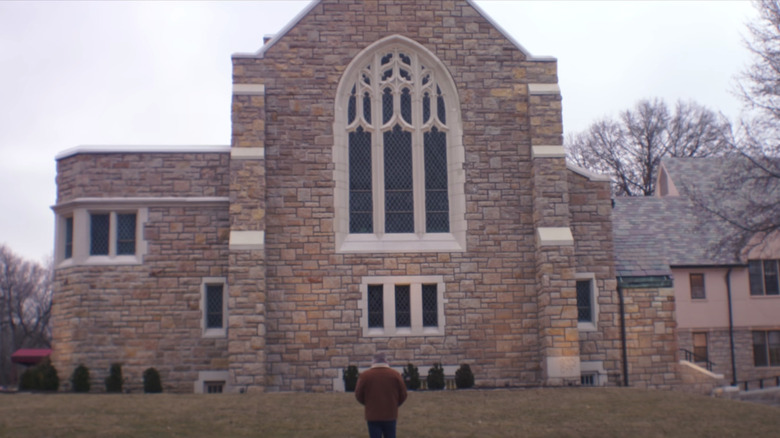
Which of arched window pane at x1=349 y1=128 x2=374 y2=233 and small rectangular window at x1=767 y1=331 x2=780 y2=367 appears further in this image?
small rectangular window at x1=767 y1=331 x2=780 y2=367

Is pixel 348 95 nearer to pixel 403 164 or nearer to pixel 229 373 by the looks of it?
pixel 403 164

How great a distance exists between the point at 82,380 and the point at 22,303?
41.6 metres

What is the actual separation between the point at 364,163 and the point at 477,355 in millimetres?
5020

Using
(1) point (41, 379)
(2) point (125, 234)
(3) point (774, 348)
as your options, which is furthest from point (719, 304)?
(1) point (41, 379)

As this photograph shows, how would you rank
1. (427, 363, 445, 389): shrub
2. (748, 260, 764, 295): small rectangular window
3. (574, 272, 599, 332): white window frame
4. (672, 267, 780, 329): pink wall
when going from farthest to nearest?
(748, 260, 764, 295): small rectangular window, (672, 267, 780, 329): pink wall, (574, 272, 599, 332): white window frame, (427, 363, 445, 389): shrub

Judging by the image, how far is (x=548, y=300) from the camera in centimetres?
1930

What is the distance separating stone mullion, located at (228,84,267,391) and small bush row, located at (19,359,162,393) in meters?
1.83

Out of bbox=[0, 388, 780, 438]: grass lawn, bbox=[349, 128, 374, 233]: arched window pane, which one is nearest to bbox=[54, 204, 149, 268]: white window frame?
bbox=[0, 388, 780, 438]: grass lawn

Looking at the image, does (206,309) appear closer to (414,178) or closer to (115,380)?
(115,380)

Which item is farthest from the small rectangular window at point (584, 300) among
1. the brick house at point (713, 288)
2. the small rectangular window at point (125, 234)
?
the small rectangular window at point (125, 234)

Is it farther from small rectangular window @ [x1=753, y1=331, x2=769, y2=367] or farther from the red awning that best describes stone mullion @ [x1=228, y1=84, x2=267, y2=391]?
small rectangular window @ [x1=753, y1=331, x2=769, y2=367]

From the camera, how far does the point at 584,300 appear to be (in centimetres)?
2095

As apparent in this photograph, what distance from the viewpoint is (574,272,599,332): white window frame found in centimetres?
2056

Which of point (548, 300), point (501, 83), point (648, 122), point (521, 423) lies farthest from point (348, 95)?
point (648, 122)
